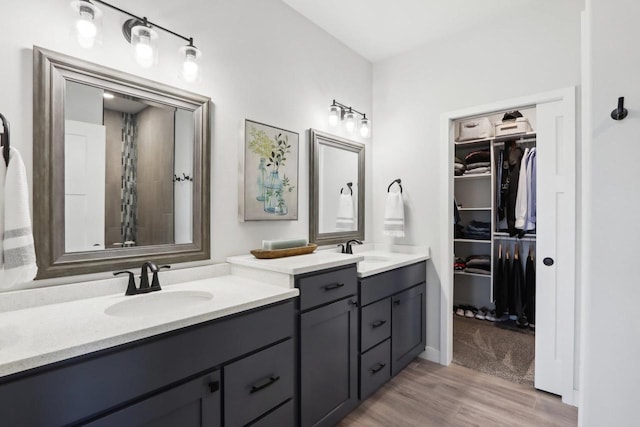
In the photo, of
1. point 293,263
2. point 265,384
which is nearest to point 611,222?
point 293,263

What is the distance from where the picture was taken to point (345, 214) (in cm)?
280

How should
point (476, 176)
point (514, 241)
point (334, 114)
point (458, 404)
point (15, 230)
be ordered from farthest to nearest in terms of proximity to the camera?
point (476, 176)
point (514, 241)
point (334, 114)
point (458, 404)
point (15, 230)

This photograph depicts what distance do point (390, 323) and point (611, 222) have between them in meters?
1.50

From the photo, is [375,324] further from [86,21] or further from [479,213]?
[479,213]

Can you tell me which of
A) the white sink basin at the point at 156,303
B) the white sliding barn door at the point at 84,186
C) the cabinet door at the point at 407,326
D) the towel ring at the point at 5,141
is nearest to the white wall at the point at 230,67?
the white sliding barn door at the point at 84,186

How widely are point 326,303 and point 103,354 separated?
41.9 inches

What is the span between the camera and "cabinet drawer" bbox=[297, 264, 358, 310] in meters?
1.62

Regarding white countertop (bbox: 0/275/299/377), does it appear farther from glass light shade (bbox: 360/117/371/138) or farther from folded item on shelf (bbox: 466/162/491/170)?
folded item on shelf (bbox: 466/162/491/170)

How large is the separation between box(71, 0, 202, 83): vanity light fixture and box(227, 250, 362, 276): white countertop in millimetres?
1023

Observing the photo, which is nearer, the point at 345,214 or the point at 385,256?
the point at 385,256

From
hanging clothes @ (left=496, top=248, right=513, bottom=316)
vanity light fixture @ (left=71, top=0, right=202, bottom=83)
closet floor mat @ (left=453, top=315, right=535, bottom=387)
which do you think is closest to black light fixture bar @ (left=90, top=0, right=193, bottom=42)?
vanity light fixture @ (left=71, top=0, right=202, bottom=83)

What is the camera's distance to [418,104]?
283 cm

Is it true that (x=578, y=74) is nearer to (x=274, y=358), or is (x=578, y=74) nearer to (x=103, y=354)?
(x=274, y=358)

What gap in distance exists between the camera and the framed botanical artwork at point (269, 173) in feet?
6.61
